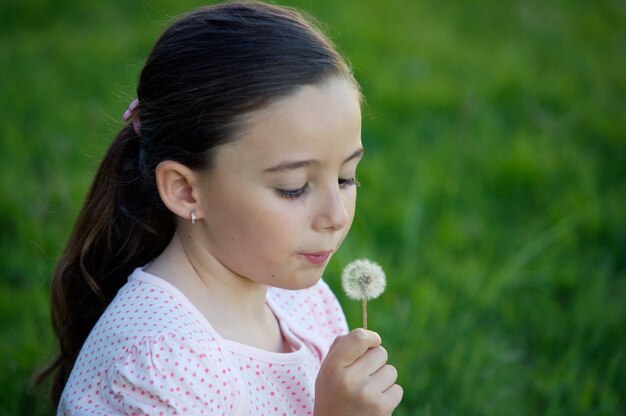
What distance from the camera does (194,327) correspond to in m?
1.65

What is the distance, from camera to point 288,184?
64.0 inches

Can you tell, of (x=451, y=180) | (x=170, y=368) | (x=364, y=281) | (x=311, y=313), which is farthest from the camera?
(x=451, y=180)

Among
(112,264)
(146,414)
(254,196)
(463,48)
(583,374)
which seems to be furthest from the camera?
(463,48)

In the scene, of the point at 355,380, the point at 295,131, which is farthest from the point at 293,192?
the point at 355,380

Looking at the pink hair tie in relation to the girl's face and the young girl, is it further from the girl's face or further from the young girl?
the girl's face

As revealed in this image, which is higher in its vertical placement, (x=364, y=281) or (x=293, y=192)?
(x=293, y=192)

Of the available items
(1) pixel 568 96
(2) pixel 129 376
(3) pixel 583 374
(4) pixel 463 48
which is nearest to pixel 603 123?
(1) pixel 568 96

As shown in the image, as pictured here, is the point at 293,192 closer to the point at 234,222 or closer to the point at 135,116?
the point at 234,222

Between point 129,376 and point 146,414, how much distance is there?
0.08 meters

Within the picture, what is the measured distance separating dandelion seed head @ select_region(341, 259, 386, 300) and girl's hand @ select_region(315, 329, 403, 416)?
15 centimetres

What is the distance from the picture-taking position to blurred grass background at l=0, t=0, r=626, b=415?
2.68m

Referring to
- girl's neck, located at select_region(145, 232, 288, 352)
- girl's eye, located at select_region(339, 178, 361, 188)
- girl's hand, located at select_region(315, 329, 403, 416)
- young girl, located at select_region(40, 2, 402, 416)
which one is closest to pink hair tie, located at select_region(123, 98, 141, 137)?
young girl, located at select_region(40, 2, 402, 416)

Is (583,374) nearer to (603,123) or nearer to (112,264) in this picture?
(112,264)

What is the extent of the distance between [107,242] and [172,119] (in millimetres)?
422
